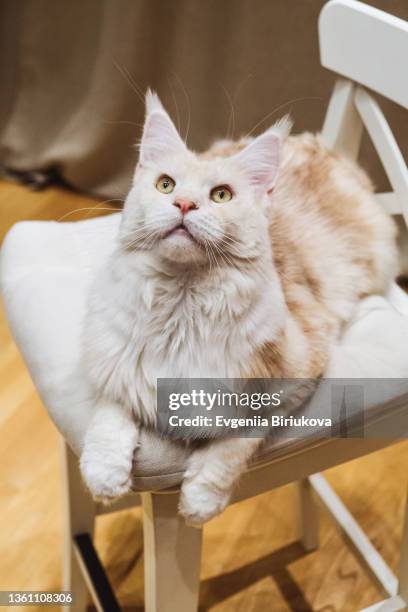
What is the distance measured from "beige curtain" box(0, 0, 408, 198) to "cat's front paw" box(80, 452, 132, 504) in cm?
112

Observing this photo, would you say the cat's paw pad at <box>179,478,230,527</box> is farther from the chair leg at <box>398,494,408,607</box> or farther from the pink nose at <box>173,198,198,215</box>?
the chair leg at <box>398,494,408,607</box>

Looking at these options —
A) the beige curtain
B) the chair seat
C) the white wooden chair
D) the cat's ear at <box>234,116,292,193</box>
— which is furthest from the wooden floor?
the beige curtain

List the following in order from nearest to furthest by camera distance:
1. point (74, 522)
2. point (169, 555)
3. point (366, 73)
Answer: point (169, 555) < point (366, 73) < point (74, 522)

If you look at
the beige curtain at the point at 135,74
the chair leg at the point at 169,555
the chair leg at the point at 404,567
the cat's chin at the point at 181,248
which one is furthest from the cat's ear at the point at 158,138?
the beige curtain at the point at 135,74

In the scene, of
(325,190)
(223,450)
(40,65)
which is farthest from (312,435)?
(40,65)

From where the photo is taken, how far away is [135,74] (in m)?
2.03

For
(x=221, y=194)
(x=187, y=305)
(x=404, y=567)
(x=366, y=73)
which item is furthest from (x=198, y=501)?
(x=366, y=73)

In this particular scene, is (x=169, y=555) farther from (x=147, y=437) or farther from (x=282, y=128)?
(x=282, y=128)

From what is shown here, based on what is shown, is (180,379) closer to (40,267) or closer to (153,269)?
(153,269)

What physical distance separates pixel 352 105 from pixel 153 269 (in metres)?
0.56

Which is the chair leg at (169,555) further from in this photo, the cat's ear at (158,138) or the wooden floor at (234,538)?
the wooden floor at (234,538)

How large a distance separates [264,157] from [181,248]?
0.14m

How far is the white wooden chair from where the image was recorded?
2.66ft

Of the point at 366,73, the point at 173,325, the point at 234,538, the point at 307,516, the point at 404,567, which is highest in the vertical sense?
the point at 366,73
